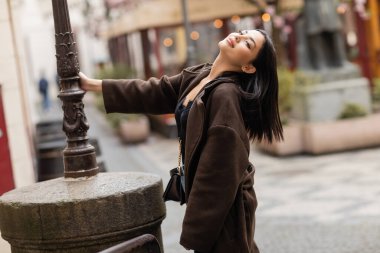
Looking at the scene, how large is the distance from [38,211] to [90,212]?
0.89 ft

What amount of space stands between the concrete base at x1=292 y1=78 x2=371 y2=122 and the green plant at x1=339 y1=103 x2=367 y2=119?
0.31 metres

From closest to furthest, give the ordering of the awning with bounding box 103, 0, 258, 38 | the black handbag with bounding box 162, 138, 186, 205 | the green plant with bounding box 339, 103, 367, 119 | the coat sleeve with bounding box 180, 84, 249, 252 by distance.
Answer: the coat sleeve with bounding box 180, 84, 249, 252
the black handbag with bounding box 162, 138, 186, 205
the green plant with bounding box 339, 103, 367, 119
the awning with bounding box 103, 0, 258, 38

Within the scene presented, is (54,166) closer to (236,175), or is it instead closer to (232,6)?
(236,175)

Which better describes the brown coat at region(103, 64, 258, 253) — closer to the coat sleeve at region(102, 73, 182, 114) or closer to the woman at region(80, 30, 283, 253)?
the woman at region(80, 30, 283, 253)

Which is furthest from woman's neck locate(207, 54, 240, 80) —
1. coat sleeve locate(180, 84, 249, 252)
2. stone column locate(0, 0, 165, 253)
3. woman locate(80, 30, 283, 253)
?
stone column locate(0, 0, 165, 253)

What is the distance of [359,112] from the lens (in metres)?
14.9

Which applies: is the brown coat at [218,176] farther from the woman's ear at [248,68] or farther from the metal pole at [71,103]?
the metal pole at [71,103]

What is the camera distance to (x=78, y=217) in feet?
12.8

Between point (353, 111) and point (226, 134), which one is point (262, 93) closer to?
point (226, 134)

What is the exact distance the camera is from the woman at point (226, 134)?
3.66 m

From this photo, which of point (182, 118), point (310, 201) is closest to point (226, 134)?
point (182, 118)

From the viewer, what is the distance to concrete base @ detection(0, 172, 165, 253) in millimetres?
3887

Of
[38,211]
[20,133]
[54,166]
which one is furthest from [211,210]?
[54,166]

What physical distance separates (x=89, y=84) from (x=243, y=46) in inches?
40.5
